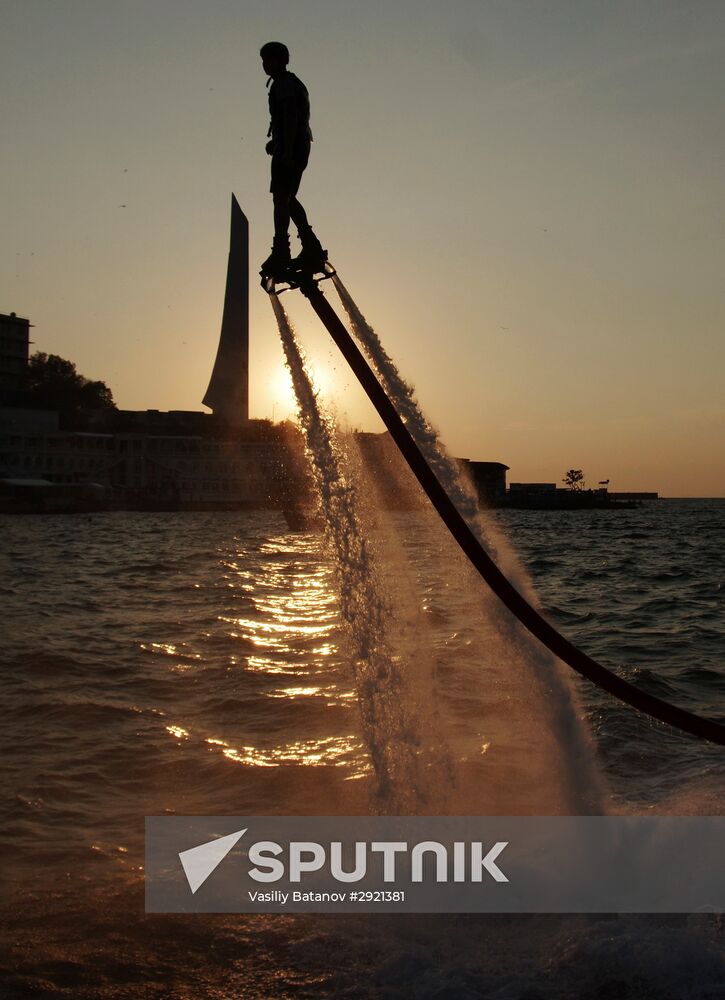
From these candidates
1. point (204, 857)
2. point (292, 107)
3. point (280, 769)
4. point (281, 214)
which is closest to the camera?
point (292, 107)

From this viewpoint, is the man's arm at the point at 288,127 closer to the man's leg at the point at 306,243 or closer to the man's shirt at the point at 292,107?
the man's shirt at the point at 292,107

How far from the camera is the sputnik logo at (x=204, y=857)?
5703mm

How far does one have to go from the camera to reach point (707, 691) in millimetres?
11609

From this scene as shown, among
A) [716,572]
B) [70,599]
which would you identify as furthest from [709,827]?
[716,572]

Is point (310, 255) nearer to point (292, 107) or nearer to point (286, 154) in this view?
point (286, 154)

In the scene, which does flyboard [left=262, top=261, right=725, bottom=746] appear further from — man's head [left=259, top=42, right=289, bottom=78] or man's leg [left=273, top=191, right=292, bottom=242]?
man's head [left=259, top=42, right=289, bottom=78]

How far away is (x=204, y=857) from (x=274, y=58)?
4.65m

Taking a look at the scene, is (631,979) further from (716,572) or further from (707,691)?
(716,572)

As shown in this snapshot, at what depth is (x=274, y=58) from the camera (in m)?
4.63

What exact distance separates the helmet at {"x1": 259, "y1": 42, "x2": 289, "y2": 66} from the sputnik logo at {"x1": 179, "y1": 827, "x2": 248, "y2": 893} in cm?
455

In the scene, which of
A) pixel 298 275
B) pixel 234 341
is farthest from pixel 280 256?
pixel 234 341

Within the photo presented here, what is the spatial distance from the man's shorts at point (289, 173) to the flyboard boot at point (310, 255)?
8.4 inches

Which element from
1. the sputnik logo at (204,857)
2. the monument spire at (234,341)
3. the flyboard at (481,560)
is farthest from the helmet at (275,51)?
the monument spire at (234,341)

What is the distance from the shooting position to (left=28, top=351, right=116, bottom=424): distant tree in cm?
11400
